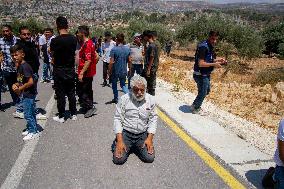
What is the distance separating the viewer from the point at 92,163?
17.5 feet

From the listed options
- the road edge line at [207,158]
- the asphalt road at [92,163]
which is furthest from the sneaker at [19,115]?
the road edge line at [207,158]

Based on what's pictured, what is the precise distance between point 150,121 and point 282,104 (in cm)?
713

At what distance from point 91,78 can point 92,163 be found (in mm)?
3290

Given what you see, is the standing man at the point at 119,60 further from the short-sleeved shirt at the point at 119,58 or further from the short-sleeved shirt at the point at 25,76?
the short-sleeved shirt at the point at 25,76

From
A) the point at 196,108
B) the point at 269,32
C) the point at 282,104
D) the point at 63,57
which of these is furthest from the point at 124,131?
the point at 269,32

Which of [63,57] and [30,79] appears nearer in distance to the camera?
[30,79]

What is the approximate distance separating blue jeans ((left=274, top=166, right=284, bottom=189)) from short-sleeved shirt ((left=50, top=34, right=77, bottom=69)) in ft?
15.4

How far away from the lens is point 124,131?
557cm

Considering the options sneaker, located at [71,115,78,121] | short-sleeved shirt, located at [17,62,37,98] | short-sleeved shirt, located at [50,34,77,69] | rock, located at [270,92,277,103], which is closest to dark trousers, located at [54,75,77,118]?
sneaker, located at [71,115,78,121]

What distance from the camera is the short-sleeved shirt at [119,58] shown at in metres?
9.27

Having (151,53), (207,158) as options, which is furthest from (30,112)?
(151,53)

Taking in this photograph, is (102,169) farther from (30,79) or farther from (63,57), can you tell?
(63,57)

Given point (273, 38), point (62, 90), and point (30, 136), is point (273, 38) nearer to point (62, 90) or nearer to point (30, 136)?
point (62, 90)

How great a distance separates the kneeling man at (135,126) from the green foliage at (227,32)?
29.7 meters
